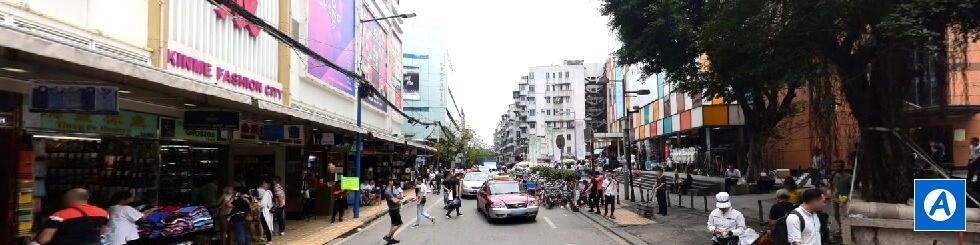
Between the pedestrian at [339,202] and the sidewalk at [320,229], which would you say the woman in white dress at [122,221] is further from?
the pedestrian at [339,202]

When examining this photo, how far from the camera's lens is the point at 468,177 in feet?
103

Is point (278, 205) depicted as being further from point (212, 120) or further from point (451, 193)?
point (451, 193)

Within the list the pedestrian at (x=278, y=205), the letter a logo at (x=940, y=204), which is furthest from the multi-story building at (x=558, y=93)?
the letter a logo at (x=940, y=204)

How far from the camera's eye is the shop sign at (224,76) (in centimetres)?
1334

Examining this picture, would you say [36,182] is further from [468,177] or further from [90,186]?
[468,177]

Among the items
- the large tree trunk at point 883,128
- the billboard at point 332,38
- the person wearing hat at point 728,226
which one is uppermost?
the billboard at point 332,38

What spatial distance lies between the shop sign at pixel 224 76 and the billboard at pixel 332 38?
2.86m

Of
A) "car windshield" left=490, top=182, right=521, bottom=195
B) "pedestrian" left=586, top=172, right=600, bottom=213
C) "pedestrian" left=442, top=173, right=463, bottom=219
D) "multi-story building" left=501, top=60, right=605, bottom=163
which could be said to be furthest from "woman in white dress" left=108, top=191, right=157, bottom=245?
"multi-story building" left=501, top=60, right=605, bottom=163

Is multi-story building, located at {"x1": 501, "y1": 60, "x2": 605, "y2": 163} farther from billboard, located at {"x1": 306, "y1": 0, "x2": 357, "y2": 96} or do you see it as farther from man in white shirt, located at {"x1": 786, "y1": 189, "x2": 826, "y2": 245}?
man in white shirt, located at {"x1": 786, "y1": 189, "x2": 826, "y2": 245}

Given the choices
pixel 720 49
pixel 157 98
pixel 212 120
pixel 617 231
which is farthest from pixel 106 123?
pixel 720 49

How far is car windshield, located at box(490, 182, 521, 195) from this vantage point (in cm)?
1853

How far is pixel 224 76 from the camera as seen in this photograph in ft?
51.1

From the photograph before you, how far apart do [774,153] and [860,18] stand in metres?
28.0

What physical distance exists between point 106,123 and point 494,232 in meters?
8.51
